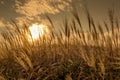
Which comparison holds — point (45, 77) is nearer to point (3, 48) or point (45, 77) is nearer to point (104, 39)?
point (104, 39)

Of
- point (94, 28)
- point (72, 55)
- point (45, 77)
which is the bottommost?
point (45, 77)

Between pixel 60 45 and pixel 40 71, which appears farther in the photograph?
pixel 60 45

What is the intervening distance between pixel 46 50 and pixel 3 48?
34.4 inches

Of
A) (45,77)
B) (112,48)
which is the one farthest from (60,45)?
(45,77)

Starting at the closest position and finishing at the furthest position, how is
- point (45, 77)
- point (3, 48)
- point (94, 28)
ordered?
point (45, 77) < point (94, 28) < point (3, 48)

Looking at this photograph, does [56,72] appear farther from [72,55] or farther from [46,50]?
[46,50]

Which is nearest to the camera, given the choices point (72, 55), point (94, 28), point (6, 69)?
point (94, 28)

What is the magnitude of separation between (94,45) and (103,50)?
20 cm

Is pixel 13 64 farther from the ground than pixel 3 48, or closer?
closer

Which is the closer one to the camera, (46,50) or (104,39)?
(104,39)

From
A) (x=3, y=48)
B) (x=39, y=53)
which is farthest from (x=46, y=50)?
(x=3, y=48)

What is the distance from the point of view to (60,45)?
14.2 ft

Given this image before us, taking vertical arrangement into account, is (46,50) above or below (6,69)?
above

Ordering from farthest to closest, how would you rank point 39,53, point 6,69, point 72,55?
1. point 39,53
2. point 72,55
3. point 6,69
